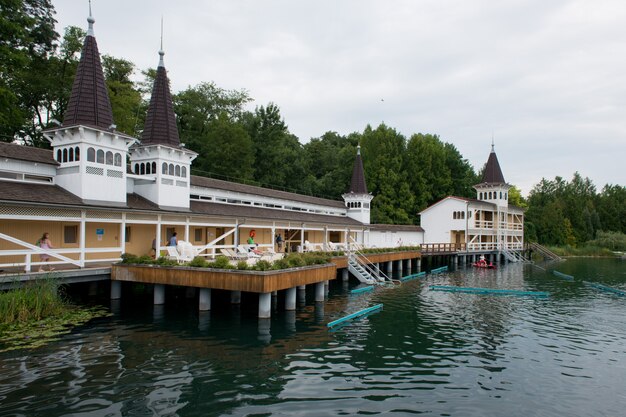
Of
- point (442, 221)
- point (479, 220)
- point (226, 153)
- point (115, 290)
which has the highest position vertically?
point (226, 153)

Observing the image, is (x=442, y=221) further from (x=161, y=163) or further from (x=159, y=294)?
(x=159, y=294)

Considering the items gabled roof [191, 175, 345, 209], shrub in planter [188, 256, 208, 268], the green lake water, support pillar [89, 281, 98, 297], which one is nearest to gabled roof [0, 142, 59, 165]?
support pillar [89, 281, 98, 297]

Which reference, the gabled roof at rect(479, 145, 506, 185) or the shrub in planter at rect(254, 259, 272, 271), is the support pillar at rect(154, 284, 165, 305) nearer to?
the shrub in planter at rect(254, 259, 272, 271)

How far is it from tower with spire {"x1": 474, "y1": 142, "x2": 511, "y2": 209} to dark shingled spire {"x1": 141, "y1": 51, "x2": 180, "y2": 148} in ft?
153

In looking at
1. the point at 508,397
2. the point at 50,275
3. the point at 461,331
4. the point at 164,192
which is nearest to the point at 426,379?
the point at 508,397

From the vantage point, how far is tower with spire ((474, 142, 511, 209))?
5928 cm

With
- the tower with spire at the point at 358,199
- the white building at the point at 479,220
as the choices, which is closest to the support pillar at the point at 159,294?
the tower with spire at the point at 358,199

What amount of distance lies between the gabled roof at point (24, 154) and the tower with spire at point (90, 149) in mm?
531

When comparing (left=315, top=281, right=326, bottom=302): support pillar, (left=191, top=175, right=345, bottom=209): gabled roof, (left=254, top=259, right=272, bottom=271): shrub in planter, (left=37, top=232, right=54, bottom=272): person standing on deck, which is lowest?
(left=315, top=281, right=326, bottom=302): support pillar

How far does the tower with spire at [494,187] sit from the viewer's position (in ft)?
194

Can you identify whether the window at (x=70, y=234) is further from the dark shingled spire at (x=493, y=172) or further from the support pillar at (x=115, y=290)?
the dark shingled spire at (x=493, y=172)

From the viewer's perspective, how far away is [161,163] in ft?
82.2

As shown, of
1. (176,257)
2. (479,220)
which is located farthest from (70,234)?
(479,220)

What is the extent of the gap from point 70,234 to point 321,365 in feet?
49.9
